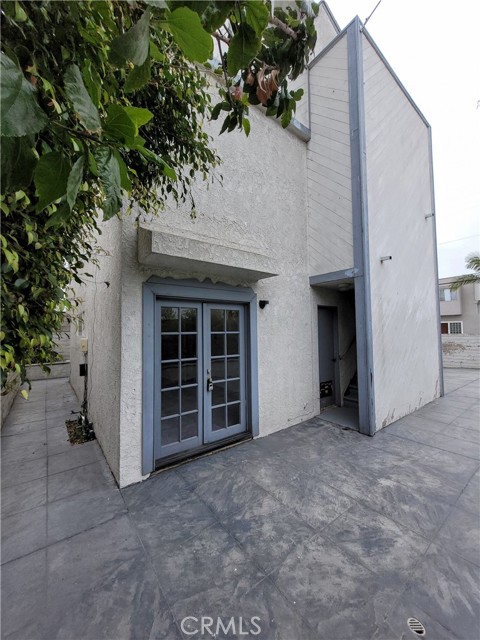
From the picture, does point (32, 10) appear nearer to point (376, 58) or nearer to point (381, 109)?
point (381, 109)

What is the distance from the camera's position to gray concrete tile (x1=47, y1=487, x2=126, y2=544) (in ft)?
8.24

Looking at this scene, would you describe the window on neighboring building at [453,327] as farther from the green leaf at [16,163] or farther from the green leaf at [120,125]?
the green leaf at [16,163]

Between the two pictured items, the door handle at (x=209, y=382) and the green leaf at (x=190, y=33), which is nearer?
the green leaf at (x=190, y=33)

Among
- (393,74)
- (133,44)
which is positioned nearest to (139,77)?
(133,44)

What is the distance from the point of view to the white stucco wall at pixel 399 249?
16.5 ft

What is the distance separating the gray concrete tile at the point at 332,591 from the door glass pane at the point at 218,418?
7.04 ft

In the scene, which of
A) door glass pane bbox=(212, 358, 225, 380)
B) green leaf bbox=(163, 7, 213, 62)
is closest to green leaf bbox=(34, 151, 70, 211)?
green leaf bbox=(163, 7, 213, 62)

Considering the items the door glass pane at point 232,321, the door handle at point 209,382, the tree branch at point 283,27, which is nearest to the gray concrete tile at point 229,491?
the door handle at point 209,382

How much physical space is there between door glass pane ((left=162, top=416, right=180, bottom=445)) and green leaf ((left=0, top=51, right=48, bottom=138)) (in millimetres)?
3689

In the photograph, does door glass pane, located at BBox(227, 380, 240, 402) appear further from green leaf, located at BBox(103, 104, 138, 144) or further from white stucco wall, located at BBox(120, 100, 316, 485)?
green leaf, located at BBox(103, 104, 138, 144)

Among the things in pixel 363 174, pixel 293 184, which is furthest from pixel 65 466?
pixel 363 174

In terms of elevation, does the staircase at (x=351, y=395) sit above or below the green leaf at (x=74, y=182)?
below

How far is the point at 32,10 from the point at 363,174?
5185 mm

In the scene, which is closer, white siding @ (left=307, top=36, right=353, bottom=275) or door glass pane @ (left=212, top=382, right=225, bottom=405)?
door glass pane @ (left=212, top=382, right=225, bottom=405)
